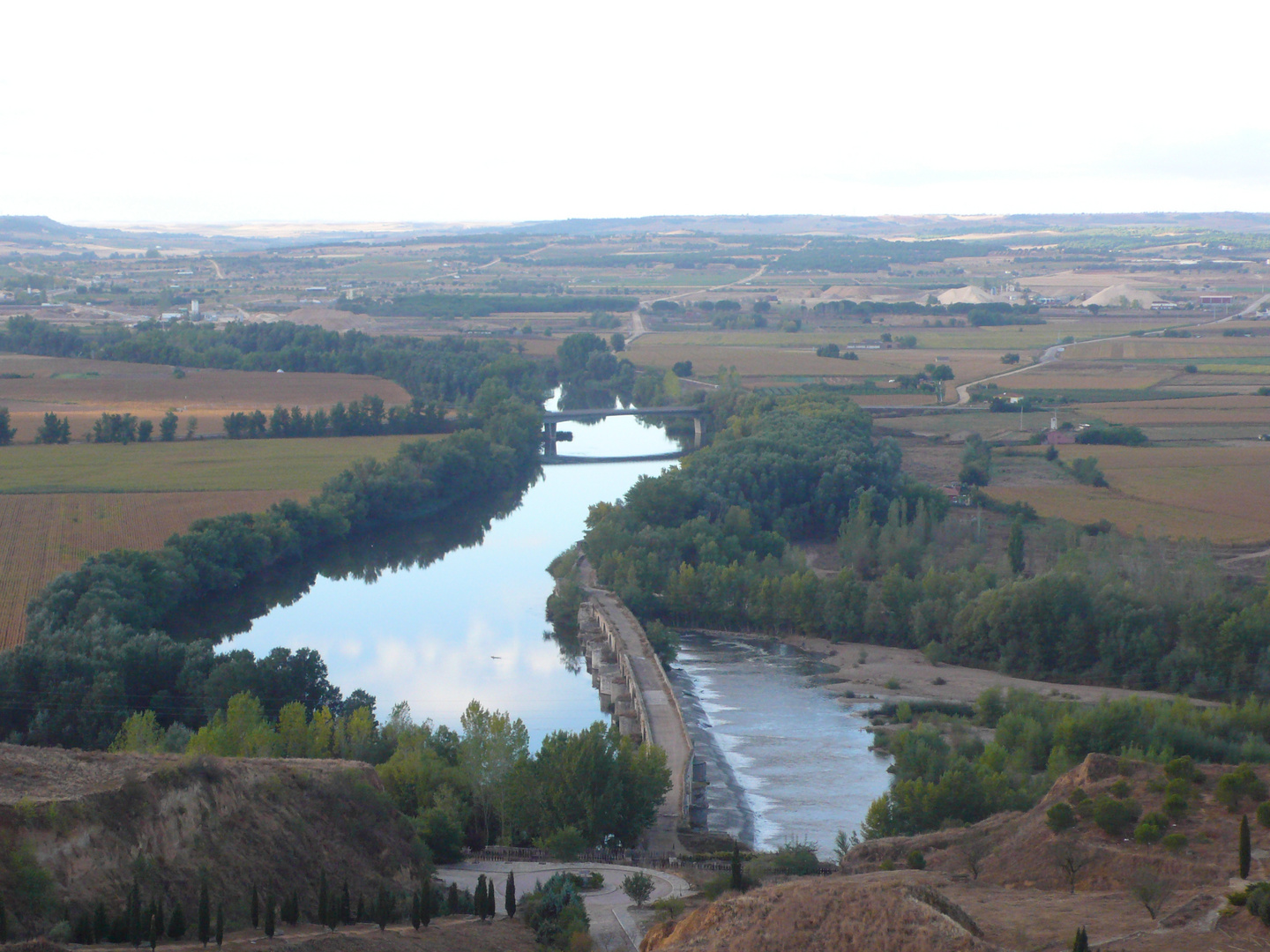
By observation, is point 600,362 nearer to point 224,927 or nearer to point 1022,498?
point 1022,498

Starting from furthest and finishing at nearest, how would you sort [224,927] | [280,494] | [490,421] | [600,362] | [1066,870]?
[600,362]
[490,421]
[280,494]
[1066,870]
[224,927]

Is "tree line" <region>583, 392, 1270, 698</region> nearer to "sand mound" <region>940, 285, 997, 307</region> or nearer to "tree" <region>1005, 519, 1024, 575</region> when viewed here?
"tree" <region>1005, 519, 1024, 575</region>

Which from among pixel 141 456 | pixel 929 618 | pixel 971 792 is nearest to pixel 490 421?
pixel 141 456

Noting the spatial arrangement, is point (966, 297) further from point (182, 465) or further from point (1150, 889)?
point (1150, 889)

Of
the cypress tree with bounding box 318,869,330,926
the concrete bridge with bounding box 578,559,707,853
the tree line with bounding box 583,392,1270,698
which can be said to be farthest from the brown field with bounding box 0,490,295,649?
the cypress tree with bounding box 318,869,330,926

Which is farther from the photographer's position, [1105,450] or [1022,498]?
[1105,450]

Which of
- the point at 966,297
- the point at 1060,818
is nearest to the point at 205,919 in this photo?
the point at 1060,818
